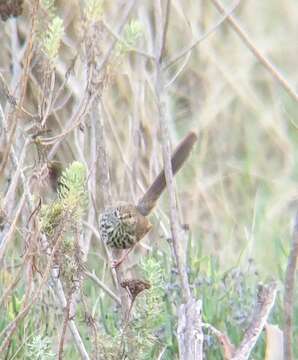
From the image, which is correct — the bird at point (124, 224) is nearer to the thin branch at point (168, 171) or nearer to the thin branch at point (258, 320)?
the thin branch at point (168, 171)

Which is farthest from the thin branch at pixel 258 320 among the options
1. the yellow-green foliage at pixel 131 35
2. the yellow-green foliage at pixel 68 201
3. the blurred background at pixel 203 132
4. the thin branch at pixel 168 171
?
the blurred background at pixel 203 132

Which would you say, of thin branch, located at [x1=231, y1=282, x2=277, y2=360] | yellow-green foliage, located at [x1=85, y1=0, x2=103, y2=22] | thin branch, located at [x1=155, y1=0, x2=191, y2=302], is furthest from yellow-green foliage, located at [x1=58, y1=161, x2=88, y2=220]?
thin branch, located at [x1=231, y1=282, x2=277, y2=360]

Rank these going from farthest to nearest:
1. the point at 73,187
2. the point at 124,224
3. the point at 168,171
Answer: the point at 124,224
the point at 168,171
the point at 73,187

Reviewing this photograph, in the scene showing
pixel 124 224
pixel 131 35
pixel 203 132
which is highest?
pixel 131 35

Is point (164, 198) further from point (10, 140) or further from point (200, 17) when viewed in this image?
point (10, 140)

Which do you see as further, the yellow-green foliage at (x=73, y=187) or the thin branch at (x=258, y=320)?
the thin branch at (x=258, y=320)

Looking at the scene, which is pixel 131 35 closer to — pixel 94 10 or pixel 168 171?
pixel 94 10

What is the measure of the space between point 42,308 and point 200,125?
2955 mm

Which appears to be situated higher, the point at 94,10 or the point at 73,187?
the point at 94,10

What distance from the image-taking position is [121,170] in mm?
5406

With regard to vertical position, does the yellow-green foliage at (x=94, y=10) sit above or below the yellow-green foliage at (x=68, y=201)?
above


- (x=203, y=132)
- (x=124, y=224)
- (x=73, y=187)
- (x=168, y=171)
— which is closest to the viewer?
(x=73, y=187)

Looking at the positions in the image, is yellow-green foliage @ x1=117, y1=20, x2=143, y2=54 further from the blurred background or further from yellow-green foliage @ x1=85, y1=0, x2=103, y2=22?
the blurred background

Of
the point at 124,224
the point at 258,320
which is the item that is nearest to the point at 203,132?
the point at 124,224
